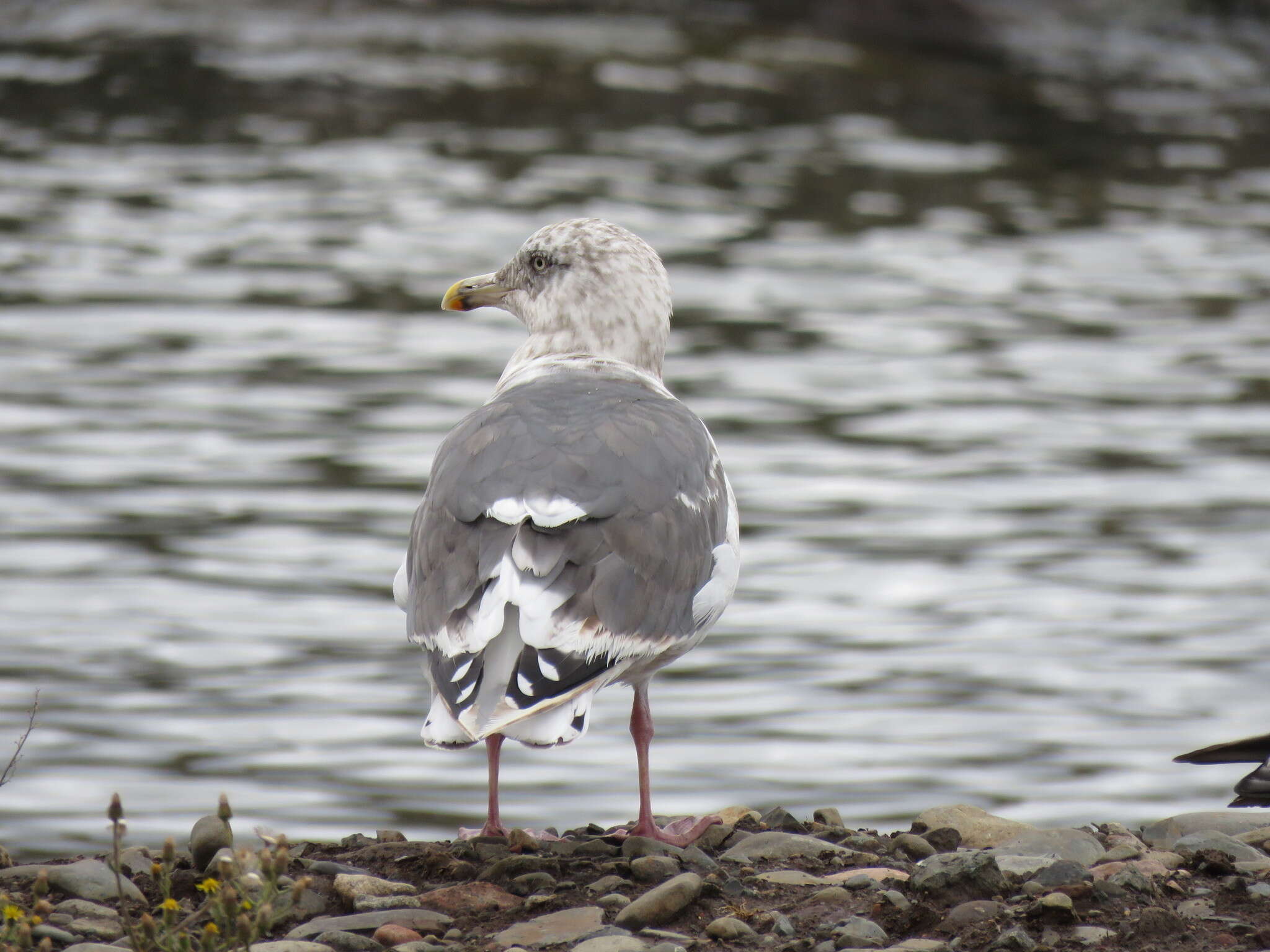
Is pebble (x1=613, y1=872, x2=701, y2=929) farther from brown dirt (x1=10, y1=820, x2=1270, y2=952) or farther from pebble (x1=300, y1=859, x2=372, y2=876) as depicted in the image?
pebble (x1=300, y1=859, x2=372, y2=876)

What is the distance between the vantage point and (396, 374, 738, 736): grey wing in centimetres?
529

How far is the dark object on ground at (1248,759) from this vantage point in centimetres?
579

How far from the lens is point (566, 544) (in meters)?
5.54

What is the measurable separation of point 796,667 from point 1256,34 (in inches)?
852

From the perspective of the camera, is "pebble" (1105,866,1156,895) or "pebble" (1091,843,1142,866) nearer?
"pebble" (1105,866,1156,895)

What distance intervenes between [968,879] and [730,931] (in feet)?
2.25

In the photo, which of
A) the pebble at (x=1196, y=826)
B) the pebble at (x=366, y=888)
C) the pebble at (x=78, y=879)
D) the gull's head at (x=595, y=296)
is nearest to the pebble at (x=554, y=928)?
the pebble at (x=366, y=888)

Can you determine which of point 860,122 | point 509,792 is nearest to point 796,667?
point 509,792

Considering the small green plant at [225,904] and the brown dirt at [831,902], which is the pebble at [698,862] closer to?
the brown dirt at [831,902]

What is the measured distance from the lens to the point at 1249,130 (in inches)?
1018

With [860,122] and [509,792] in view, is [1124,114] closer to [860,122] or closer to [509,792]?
[860,122]

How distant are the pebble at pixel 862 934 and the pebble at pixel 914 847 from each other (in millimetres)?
993

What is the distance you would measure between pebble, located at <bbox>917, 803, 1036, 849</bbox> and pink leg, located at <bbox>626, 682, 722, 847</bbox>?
2.47 ft

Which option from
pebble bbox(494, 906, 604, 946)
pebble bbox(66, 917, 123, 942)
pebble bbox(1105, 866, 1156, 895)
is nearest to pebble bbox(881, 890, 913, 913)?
pebble bbox(1105, 866, 1156, 895)
